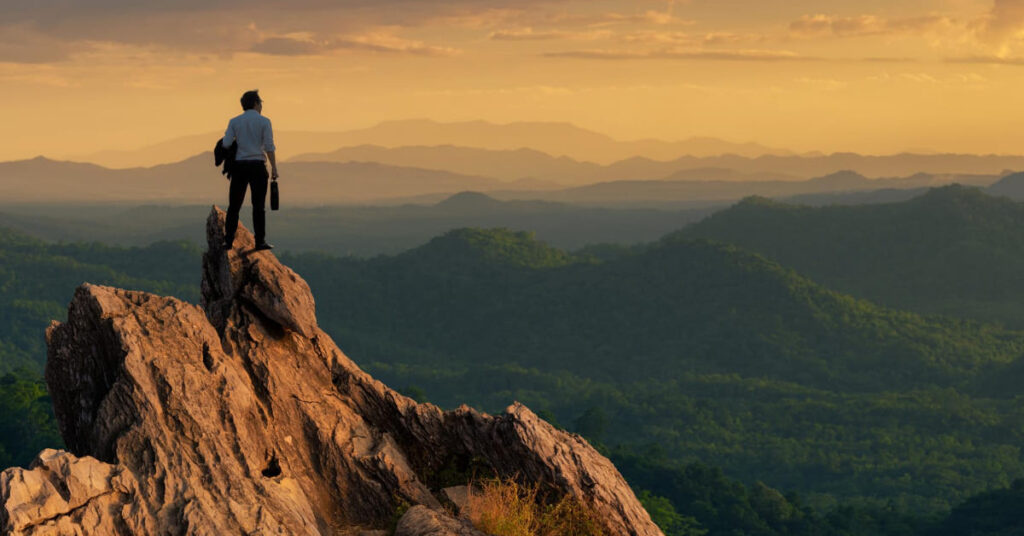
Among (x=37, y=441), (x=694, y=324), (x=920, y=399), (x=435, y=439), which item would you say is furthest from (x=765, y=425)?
(x=435, y=439)

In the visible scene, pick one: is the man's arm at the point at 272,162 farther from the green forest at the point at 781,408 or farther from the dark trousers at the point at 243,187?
the green forest at the point at 781,408

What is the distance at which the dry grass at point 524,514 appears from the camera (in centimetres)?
1964

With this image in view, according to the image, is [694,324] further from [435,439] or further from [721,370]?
[435,439]

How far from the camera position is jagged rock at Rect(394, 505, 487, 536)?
19.3 meters

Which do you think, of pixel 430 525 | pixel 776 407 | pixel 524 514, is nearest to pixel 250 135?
pixel 430 525

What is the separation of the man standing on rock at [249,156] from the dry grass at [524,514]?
743cm

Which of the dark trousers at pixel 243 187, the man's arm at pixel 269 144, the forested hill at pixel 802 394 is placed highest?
the man's arm at pixel 269 144

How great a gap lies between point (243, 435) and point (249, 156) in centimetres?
640

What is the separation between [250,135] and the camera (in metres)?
22.7

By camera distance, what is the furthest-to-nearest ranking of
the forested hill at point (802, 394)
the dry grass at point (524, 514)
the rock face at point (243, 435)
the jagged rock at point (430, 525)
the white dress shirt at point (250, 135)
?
the forested hill at point (802, 394)
the white dress shirt at point (250, 135)
the dry grass at point (524, 514)
the jagged rock at point (430, 525)
the rock face at point (243, 435)

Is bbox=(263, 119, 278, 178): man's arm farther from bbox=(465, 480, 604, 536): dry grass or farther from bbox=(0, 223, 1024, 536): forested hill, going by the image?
bbox=(0, 223, 1024, 536): forested hill

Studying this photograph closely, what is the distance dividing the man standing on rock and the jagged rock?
6.90 meters

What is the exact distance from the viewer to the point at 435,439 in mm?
22656

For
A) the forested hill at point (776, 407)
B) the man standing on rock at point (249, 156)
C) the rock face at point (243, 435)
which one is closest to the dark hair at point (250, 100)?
the man standing on rock at point (249, 156)
